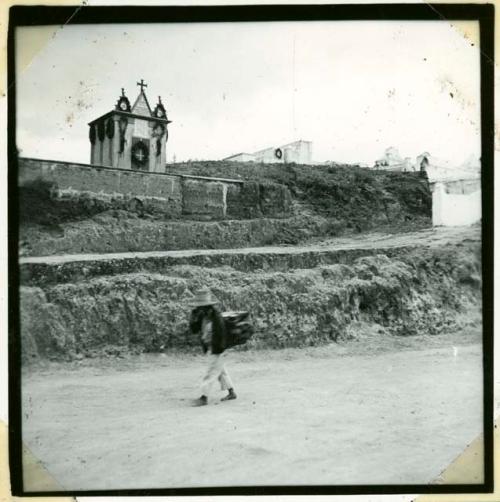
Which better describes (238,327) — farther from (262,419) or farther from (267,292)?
(262,419)

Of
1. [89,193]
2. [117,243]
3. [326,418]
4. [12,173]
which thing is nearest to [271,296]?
[326,418]

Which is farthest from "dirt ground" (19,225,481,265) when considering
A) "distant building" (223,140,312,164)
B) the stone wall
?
"distant building" (223,140,312,164)

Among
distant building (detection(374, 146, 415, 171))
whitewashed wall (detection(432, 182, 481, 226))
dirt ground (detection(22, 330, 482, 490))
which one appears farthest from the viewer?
distant building (detection(374, 146, 415, 171))

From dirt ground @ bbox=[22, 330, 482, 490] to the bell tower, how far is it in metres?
1.67

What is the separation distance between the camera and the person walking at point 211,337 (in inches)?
165

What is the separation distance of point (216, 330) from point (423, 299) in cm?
183

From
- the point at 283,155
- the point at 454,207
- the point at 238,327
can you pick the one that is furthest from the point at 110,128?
the point at 454,207

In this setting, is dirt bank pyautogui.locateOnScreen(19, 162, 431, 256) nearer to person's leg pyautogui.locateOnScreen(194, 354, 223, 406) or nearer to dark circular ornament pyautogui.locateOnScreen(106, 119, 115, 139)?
dark circular ornament pyautogui.locateOnScreen(106, 119, 115, 139)

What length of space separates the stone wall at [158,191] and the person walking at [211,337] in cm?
→ 81

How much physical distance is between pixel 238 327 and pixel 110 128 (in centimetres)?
201

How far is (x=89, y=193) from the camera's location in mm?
4426

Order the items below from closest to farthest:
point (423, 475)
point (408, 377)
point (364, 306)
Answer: point (423, 475) → point (408, 377) → point (364, 306)

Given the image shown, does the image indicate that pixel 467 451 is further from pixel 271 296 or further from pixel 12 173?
pixel 12 173

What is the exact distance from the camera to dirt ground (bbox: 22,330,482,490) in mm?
3947
